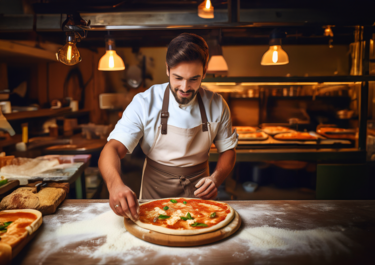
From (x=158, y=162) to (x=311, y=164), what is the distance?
92.5 inches

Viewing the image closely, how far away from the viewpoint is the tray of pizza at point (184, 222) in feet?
4.13

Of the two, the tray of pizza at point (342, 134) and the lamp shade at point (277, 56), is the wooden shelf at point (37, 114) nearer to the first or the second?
the lamp shade at point (277, 56)

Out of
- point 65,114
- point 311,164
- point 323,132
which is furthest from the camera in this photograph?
point 65,114

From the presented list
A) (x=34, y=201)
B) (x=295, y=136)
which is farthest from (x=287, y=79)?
(x=34, y=201)

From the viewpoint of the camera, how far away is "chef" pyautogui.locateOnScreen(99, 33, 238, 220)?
1.83 m

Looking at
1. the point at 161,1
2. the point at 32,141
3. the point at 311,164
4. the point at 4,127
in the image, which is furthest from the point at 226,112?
the point at 32,141

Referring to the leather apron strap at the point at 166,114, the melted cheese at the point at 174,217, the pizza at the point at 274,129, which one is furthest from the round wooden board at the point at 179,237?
the pizza at the point at 274,129

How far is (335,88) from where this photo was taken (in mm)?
3945

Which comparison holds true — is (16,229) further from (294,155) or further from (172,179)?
(294,155)

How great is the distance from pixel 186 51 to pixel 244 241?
113 cm

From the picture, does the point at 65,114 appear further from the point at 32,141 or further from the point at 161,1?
the point at 161,1

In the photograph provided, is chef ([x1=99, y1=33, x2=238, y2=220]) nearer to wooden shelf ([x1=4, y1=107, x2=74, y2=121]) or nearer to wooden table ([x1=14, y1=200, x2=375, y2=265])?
wooden table ([x1=14, y1=200, x2=375, y2=265])

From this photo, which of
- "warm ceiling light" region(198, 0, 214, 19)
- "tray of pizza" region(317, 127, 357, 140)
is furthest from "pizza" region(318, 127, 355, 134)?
"warm ceiling light" region(198, 0, 214, 19)

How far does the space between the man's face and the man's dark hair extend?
1.2 inches
